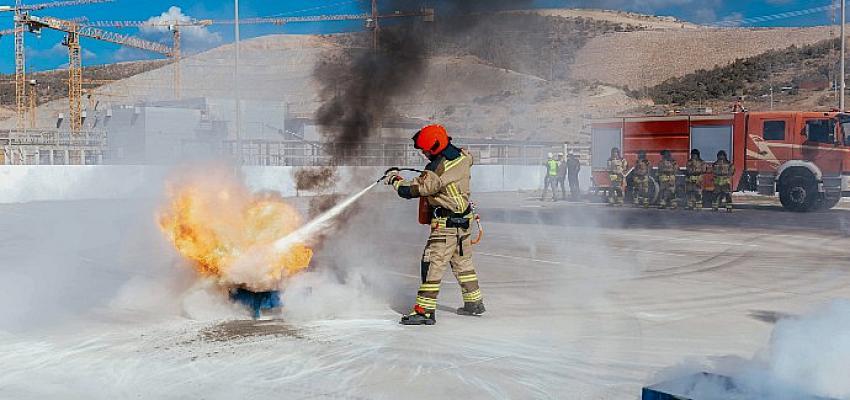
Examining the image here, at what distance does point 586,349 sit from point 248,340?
2780 millimetres

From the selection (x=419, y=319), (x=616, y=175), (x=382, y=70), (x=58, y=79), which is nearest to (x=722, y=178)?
(x=616, y=175)

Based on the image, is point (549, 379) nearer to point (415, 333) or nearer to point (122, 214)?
point (415, 333)

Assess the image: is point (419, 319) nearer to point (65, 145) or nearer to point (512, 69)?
point (512, 69)

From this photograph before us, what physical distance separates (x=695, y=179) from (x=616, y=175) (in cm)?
281

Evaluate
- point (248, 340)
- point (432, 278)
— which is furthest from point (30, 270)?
point (432, 278)

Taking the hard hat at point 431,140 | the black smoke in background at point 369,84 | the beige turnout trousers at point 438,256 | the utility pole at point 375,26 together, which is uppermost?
the utility pole at point 375,26

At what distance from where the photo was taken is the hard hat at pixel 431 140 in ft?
23.4

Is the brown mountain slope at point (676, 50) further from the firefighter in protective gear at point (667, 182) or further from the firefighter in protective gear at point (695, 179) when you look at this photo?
the firefighter in protective gear at point (695, 179)

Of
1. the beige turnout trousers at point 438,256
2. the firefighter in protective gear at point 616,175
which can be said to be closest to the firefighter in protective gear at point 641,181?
the firefighter in protective gear at point 616,175

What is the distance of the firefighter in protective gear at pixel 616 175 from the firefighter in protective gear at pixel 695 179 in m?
2.42

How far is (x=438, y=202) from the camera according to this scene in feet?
23.8

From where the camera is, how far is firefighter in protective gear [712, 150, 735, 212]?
68.7 ft

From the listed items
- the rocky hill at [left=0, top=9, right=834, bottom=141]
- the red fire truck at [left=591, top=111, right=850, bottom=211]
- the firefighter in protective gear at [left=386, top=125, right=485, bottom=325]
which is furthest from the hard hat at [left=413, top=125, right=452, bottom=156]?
the red fire truck at [left=591, top=111, right=850, bottom=211]

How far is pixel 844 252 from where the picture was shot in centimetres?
1264
